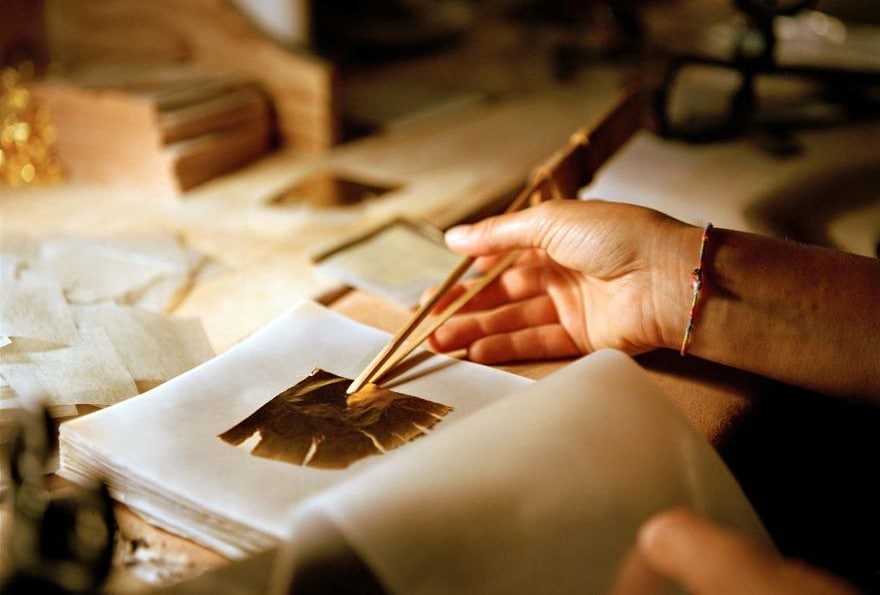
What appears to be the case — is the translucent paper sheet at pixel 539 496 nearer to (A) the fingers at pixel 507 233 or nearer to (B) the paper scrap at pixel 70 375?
(A) the fingers at pixel 507 233

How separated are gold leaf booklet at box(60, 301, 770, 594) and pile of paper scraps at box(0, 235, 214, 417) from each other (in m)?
0.08

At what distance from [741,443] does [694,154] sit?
2.47 feet

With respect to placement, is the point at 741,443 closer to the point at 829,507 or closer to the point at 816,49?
the point at 829,507

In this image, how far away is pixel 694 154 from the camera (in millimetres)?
1429

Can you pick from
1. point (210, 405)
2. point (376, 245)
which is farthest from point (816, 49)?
point (210, 405)

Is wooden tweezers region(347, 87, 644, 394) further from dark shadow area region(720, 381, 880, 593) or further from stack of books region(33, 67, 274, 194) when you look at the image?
stack of books region(33, 67, 274, 194)

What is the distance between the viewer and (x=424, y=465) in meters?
0.54

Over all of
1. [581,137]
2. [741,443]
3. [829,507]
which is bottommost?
[829,507]

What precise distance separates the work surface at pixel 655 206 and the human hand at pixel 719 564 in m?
0.26

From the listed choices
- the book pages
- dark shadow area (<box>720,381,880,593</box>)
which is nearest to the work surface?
dark shadow area (<box>720,381,880,593</box>)

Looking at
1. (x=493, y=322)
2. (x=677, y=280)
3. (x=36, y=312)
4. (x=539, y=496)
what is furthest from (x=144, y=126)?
(x=539, y=496)

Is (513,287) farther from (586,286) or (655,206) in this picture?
(655,206)

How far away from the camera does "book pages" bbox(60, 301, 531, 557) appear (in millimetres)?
605

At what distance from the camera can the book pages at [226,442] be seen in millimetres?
605
